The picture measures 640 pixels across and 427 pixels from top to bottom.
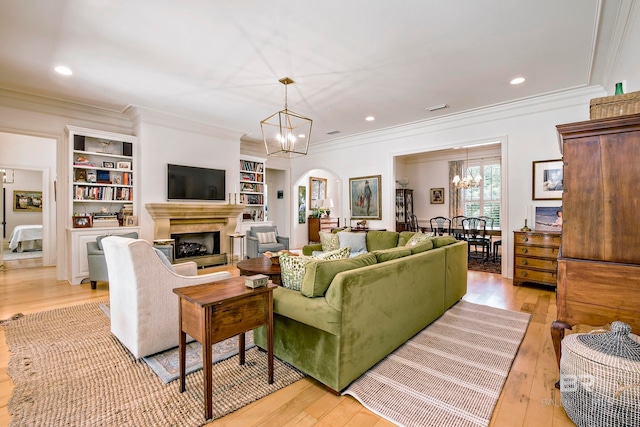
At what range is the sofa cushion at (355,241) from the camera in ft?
16.3

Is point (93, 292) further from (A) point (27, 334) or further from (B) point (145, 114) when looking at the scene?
(B) point (145, 114)

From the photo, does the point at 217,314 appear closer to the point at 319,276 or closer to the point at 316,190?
the point at 319,276

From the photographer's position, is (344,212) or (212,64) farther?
(344,212)

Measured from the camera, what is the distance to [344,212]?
7184 mm

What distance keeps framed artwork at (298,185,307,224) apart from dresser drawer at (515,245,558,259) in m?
6.05

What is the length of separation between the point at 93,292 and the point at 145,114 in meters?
2.97

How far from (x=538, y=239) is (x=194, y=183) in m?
5.89

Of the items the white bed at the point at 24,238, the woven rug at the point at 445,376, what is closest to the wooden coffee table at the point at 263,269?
the woven rug at the point at 445,376

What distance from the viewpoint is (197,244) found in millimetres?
6152

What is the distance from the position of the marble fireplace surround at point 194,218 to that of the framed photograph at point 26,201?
246 inches

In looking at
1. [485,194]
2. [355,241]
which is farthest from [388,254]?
[485,194]

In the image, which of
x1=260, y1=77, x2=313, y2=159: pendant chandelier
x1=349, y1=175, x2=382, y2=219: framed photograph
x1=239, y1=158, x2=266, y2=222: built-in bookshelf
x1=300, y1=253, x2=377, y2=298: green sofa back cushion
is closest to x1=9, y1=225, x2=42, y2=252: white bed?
x1=239, y1=158, x2=266, y2=222: built-in bookshelf

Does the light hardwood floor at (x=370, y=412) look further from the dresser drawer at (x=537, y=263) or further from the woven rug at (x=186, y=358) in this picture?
the dresser drawer at (x=537, y=263)

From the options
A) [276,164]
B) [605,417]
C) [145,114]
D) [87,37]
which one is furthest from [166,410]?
[276,164]
